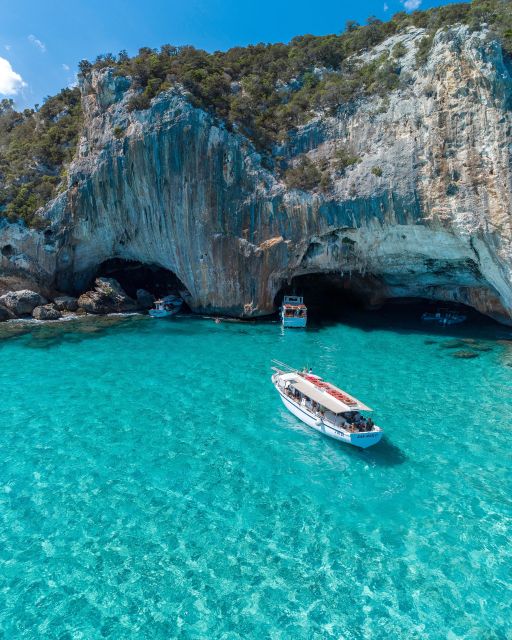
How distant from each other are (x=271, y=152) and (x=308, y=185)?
4.80 metres

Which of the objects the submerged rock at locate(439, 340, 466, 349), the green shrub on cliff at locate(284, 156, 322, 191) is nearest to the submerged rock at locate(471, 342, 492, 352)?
the submerged rock at locate(439, 340, 466, 349)

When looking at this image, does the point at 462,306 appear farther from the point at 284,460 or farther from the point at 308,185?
the point at 284,460

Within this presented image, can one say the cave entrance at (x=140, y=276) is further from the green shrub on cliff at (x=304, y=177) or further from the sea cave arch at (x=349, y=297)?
the green shrub on cliff at (x=304, y=177)

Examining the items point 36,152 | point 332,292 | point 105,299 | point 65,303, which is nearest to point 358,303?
point 332,292

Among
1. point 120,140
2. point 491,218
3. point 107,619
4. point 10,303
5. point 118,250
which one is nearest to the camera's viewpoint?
point 107,619

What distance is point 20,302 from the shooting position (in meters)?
35.7

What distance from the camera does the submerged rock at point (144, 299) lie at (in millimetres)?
39469

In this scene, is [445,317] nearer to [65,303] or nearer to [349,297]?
[349,297]

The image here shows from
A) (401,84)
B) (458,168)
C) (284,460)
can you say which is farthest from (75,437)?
(401,84)

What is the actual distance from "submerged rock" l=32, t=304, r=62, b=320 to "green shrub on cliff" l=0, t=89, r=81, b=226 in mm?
6710

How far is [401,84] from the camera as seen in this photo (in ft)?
98.9

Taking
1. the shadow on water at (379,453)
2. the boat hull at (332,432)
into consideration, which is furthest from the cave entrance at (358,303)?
the shadow on water at (379,453)

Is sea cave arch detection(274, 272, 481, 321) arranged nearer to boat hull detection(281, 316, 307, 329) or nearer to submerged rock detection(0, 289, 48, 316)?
boat hull detection(281, 316, 307, 329)

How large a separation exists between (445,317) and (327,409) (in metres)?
19.7
